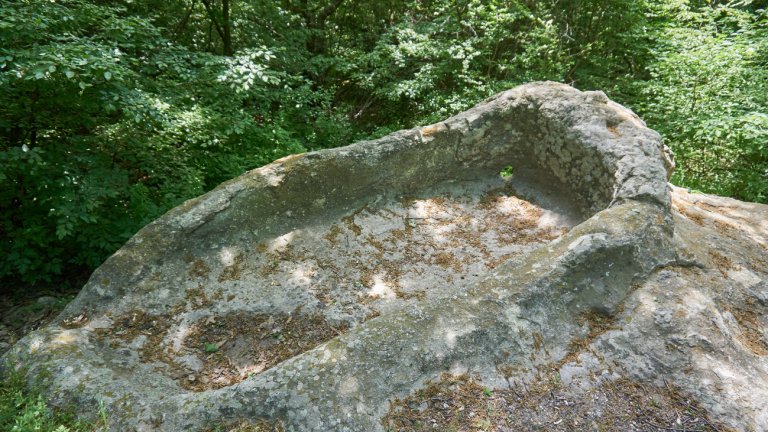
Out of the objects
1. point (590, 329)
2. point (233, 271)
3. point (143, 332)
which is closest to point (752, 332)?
point (590, 329)

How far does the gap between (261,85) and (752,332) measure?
6.23m

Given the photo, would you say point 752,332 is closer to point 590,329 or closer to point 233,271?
point 590,329

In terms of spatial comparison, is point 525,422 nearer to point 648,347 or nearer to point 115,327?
point 648,347

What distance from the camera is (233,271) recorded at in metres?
3.52

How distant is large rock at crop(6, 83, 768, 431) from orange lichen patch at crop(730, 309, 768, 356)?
0.02m

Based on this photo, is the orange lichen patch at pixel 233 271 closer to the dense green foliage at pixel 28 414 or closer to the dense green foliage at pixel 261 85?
the dense green foliage at pixel 261 85

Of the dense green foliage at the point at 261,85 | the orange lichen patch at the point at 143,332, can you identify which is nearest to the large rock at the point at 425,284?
the orange lichen patch at the point at 143,332

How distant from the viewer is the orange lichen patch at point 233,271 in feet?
11.4

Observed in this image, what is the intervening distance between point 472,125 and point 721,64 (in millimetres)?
4003

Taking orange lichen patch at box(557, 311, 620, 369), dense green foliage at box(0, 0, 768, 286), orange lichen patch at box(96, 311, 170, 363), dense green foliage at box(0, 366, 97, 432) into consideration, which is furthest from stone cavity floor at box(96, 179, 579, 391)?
dense green foliage at box(0, 0, 768, 286)

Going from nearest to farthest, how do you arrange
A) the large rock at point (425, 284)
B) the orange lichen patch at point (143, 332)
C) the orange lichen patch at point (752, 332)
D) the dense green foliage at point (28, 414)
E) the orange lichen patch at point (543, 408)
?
1. the dense green foliage at point (28, 414)
2. the orange lichen patch at point (543, 408)
3. the large rock at point (425, 284)
4. the orange lichen patch at point (752, 332)
5. the orange lichen patch at point (143, 332)

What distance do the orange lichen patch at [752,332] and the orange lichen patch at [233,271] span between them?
136 inches

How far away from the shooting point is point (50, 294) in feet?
13.6

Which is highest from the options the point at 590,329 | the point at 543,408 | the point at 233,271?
the point at 590,329
